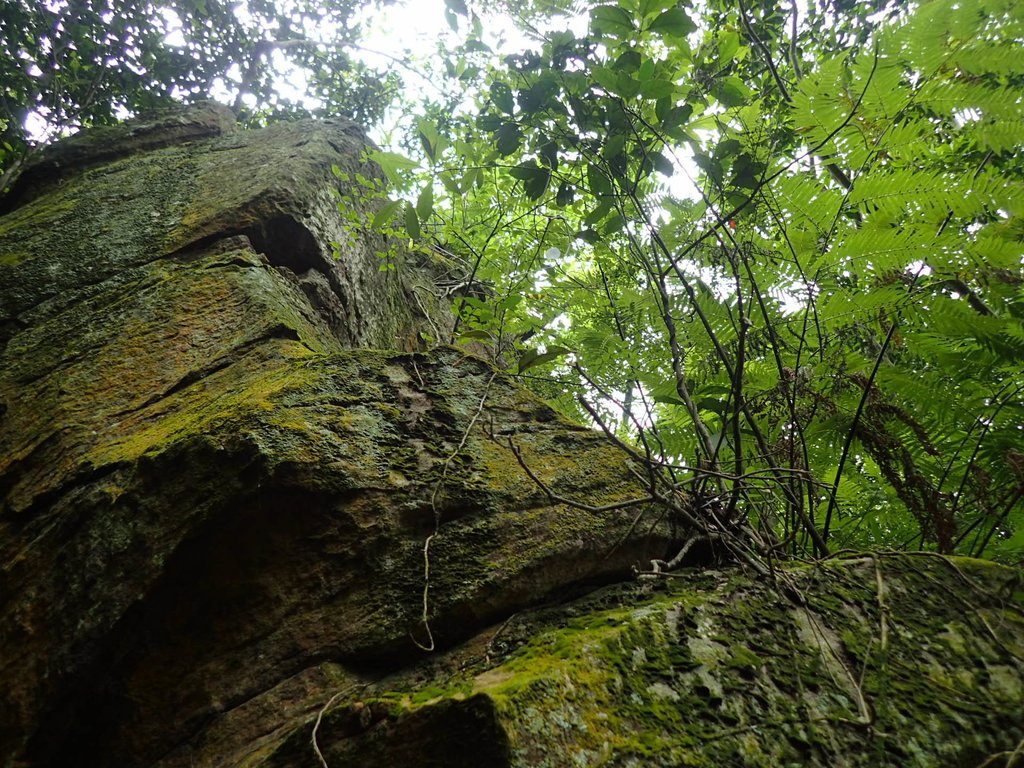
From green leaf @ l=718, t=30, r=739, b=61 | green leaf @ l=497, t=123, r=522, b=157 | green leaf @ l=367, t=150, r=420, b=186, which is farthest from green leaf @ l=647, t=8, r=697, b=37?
green leaf @ l=367, t=150, r=420, b=186

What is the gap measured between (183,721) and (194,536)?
0.54 m

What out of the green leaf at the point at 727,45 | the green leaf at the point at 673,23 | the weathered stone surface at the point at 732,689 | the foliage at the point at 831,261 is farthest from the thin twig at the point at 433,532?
the green leaf at the point at 727,45

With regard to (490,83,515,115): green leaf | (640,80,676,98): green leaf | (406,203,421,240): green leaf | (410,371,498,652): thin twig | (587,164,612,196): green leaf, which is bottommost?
(410,371,498,652): thin twig

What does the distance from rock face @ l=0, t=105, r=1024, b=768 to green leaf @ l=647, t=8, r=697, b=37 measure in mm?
1513

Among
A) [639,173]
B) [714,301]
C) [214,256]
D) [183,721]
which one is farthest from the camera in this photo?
[214,256]

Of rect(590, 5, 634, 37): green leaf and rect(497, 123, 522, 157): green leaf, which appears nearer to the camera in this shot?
rect(590, 5, 634, 37): green leaf

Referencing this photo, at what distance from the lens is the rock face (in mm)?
1358

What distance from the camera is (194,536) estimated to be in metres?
1.85

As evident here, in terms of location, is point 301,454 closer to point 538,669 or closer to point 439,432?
point 439,432

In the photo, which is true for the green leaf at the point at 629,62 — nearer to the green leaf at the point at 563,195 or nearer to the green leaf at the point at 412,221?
the green leaf at the point at 563,195

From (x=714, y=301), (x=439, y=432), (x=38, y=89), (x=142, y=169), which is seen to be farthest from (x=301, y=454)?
(x=38, y=89)

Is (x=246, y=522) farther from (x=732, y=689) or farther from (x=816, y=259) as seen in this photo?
(x=816, y=259)

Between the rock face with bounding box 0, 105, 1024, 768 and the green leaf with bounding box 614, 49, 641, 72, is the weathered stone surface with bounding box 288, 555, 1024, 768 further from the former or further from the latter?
the green leaf with bounding box 614, 49, 641, 72

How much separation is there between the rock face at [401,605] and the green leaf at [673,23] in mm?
1513
